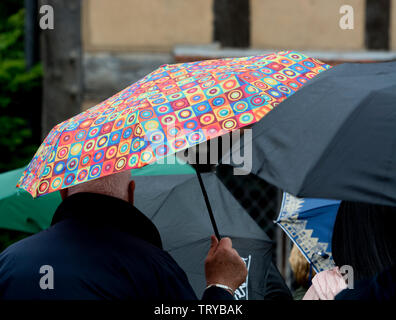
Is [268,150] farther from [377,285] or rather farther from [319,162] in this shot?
[377,285]

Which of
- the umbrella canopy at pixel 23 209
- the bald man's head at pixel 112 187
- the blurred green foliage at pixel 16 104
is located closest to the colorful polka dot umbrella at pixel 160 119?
the bald man's head at pixel 112 187

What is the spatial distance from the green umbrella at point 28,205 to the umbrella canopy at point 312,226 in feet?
2.28

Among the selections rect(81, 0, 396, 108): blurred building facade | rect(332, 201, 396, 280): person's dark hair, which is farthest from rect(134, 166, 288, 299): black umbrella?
rect(81, 0, 396, 108): blurred building facade

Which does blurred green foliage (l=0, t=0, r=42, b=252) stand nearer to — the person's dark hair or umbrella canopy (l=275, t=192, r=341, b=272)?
umbrella canopy (l=275, t=192, r=341, b=272)

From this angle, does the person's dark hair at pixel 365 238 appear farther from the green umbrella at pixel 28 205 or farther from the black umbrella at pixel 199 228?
the green umbrella at pixel 28 205

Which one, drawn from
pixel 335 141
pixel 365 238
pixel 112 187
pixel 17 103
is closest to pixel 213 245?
pixel 112 187

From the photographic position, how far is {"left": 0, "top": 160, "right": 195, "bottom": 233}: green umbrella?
137 inches

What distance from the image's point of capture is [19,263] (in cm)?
188

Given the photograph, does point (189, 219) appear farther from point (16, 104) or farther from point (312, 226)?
point (16, 104)

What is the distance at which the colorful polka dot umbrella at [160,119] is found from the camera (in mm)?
1916

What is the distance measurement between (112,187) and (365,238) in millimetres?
1083

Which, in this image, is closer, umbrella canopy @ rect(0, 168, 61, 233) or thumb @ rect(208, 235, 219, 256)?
thumb @ rect(208, 235, 219, 256)

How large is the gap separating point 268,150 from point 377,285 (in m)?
0.52
